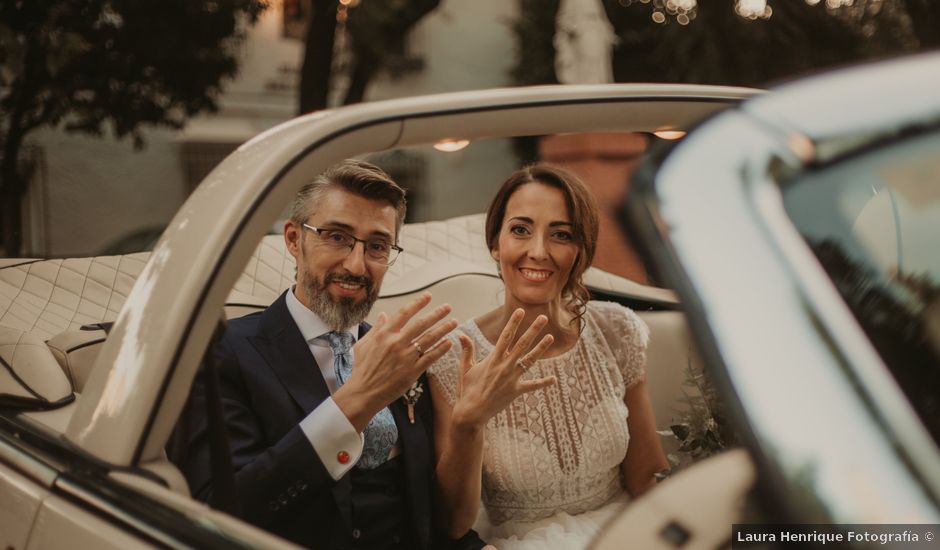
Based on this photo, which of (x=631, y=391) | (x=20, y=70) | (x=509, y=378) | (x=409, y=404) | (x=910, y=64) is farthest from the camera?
(x=20, y=70)

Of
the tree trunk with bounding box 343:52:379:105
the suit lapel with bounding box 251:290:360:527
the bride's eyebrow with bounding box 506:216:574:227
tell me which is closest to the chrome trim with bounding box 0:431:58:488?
the suit lapel with bounding box 251:290:360:527

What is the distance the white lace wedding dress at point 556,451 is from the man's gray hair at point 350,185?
52 centimetres

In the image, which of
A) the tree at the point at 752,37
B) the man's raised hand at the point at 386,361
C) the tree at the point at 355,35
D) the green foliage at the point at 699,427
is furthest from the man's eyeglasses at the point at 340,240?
the tree at the point at 752,37

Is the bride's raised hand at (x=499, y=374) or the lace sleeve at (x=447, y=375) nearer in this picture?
the bride's raised hand at (x=499, y=374)

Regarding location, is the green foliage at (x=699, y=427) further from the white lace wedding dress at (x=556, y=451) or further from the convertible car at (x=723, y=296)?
the convertible car at (x=723, y=296)

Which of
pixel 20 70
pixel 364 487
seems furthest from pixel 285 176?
pixel 20 70

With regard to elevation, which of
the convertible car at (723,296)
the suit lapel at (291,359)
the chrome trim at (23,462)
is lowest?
the suit lapel at (291,359)

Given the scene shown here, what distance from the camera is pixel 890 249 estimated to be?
2.82 ft

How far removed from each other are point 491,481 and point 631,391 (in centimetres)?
52

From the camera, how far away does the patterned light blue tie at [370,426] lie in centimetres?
219

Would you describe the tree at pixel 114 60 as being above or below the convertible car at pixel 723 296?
below

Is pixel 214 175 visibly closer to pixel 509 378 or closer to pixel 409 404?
pixel 509 378

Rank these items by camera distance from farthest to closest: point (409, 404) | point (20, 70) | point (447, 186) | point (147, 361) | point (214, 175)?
point (447, 186)
point (20, 70)
point (409, 404)
point (214, 175)
point (147, 361)

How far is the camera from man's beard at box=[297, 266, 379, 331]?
2.30 m
